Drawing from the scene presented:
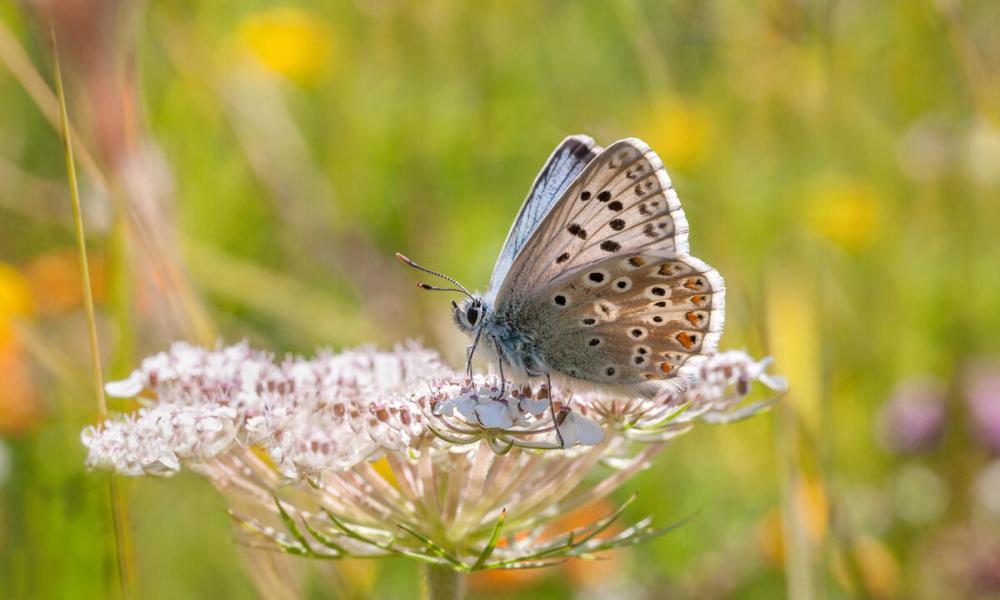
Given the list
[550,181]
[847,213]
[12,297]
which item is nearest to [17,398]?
[12,297]

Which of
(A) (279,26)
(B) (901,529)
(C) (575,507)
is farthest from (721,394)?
(A) (279,26)

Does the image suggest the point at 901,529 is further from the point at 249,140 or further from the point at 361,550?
the point at 249,140

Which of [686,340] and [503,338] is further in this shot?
[503,338]

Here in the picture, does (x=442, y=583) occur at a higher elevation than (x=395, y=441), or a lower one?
lower

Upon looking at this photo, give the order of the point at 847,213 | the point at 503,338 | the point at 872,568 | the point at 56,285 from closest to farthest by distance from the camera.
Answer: the point at 503,338 < the point at 872,568 < the point at 56,285 < the point at 847,213

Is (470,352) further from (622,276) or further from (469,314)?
(622,276)

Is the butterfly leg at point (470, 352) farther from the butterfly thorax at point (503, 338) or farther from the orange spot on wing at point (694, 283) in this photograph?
the orange spot on wing at point (694, 283)

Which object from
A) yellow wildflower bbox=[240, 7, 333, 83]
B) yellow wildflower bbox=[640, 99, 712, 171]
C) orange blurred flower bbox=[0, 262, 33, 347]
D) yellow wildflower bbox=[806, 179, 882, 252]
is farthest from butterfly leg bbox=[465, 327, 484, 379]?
yellow wildflower bbox=[240, 7, 333, 83]

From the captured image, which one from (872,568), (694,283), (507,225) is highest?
(507,225)
